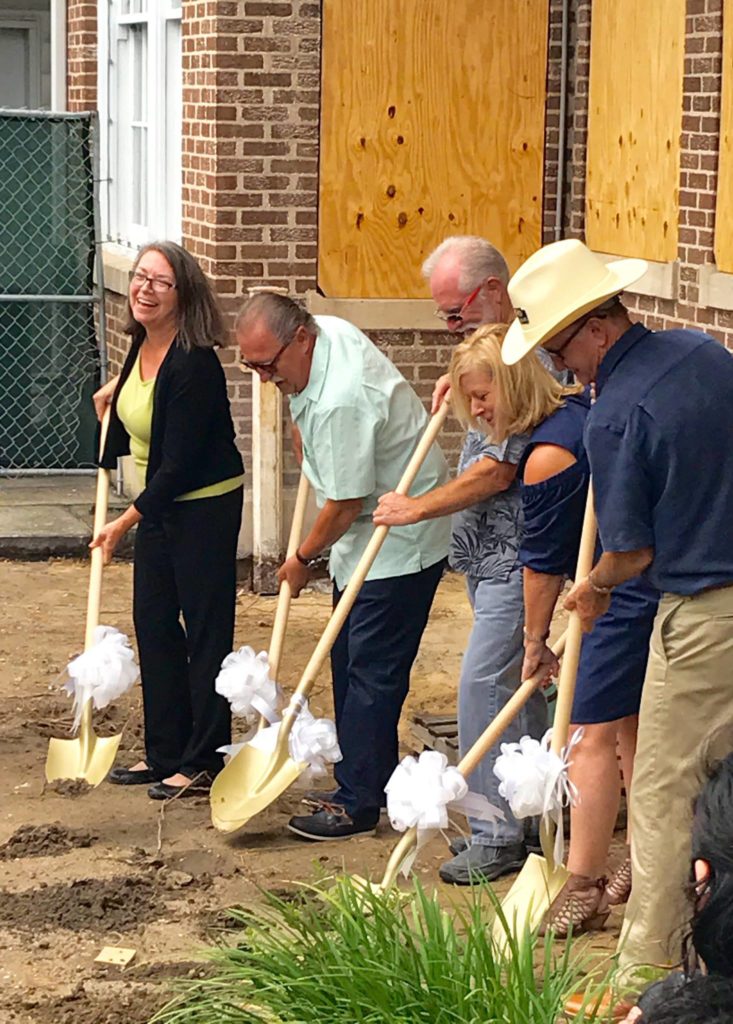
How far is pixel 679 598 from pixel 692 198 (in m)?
4.51

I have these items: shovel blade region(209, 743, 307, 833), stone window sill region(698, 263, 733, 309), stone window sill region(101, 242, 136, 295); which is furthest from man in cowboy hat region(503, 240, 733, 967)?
stone window sill region(101, 242, 136, 295)

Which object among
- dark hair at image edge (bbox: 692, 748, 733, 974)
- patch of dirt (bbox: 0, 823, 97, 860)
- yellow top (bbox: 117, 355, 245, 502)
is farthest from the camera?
yellow top (bbox: 117, 355, 245, 502)

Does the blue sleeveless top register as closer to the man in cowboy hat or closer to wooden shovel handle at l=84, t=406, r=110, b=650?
the man in cowboy hat

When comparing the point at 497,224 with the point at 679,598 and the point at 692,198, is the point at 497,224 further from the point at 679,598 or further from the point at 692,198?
the point at 679,598

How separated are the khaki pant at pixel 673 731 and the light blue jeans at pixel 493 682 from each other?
1065 millimetres

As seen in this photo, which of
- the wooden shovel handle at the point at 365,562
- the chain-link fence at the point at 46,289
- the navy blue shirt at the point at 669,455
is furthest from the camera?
the chain-link fence at the point at 46,289

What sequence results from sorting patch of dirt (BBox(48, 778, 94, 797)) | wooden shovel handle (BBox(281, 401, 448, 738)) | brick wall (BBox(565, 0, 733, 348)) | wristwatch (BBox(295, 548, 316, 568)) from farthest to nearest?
brick wall (BBox(565, 0, 733, 348)) → patch of dirt (BBox(48, 778, 94, 797)) → wristwatch (BBox(295, 548, 316, 568)) → wooden shovel handle (BBox(281, 401, 448, 738))

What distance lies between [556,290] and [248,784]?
2319 mm

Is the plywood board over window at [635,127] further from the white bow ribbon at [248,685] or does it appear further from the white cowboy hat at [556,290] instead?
the white cowboy hat at [556,290]

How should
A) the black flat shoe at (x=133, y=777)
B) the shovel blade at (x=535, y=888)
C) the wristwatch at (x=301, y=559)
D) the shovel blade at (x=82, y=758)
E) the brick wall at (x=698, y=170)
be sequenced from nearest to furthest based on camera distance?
the shovel blade at (x=535, y=888), the wristwatch at (x=301, y=559), the shovel blade at (x=82, y=758), the black flat shoe at (x=133, y=777), the brick wall at (x=698, y=170)

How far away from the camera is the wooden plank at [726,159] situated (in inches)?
336

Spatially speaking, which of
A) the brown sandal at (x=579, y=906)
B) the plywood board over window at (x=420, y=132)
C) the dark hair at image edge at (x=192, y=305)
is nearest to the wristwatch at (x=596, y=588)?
the brown sandal at (x=579, y=906)

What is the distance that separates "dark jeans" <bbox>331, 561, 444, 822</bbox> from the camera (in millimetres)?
6281

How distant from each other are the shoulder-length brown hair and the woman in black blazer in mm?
1329
